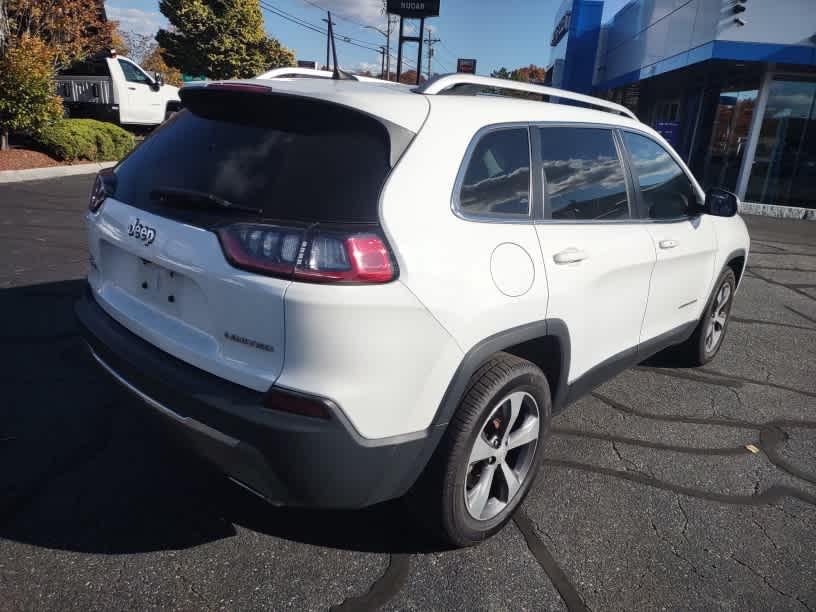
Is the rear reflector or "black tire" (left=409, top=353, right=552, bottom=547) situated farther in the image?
"black tire" (left=409, top=353, right=552, bottom=547)

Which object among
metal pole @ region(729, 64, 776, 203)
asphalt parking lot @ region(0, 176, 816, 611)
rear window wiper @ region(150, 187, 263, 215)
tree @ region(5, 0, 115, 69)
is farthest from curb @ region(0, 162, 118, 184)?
metal pole @ region(729, 64, 776, 203)

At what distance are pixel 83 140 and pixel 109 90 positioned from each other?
392 cm

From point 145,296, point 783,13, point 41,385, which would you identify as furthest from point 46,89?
point 783,13

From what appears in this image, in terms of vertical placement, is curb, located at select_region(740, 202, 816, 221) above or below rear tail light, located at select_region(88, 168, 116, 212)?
below

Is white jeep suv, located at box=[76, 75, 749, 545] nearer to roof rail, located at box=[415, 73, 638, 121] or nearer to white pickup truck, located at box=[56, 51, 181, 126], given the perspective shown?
roof rail, located at box=[415, 73, 638, 121]

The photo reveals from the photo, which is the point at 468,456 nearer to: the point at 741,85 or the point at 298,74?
the point at 298,74

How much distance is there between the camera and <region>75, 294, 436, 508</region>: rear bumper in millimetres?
1960

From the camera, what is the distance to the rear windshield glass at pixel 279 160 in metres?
2.03

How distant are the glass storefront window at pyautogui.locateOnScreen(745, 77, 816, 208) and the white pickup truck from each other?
15159 mm

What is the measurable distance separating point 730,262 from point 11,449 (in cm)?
487

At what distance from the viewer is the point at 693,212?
3.97 m

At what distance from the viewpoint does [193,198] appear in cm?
219

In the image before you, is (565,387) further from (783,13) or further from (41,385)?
(783,13)

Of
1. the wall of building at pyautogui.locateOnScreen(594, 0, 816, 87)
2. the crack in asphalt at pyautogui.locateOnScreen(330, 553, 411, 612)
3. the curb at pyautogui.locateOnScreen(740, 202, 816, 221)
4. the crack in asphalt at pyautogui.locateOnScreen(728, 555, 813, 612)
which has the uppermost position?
the wall of building at pyautogui.locateOnScreen(594, 0, 816, 87)
